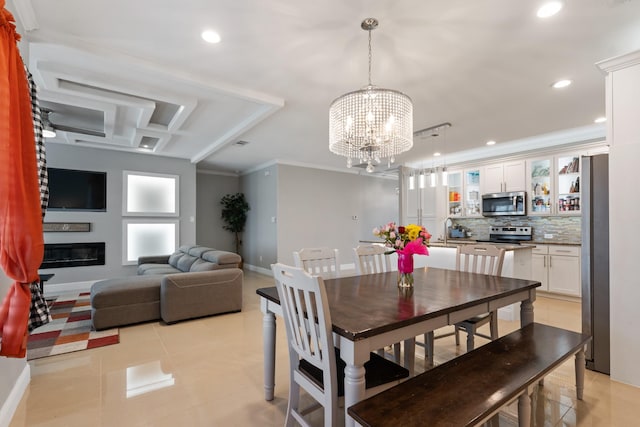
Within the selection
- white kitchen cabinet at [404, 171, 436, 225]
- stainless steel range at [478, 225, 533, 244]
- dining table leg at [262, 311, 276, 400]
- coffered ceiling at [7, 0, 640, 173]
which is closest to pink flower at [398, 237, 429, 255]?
dining table leg at [262, 311, 276, 400]

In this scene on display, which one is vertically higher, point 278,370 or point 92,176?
point 92,176

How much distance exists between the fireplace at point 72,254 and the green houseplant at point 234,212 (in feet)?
9.46

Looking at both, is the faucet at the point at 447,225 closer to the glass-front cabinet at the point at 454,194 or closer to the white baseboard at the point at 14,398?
the glass-front cabinet at the point at 454,194

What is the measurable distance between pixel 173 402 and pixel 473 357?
6.38 ft

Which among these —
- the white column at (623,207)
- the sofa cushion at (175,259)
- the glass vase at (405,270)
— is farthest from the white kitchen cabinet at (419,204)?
the sofa cushion at (175,259)

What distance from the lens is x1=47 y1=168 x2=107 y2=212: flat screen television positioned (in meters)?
5.25

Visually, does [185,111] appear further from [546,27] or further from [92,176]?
[546,27]

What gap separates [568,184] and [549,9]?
383cm

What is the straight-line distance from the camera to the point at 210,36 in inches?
91.7

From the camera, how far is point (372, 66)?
2746 mm

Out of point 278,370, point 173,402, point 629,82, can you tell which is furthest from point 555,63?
point 173,402

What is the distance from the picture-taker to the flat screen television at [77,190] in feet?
17.2

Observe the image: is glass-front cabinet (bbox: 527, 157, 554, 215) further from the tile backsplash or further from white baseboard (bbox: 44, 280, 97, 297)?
white baseboard (bbox: 44, 280, 97, 297)

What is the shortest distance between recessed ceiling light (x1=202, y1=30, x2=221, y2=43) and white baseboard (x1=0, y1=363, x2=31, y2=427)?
2.74 meters
